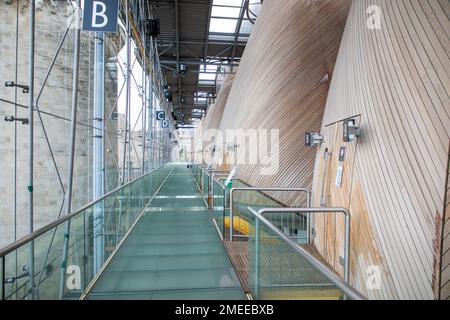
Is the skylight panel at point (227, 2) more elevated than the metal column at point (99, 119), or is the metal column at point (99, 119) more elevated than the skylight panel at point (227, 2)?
the skylight panel at point (227, 2)

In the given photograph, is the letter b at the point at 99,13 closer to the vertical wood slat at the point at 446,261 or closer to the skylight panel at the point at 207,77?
the vertical wood slat at the point at 446,261

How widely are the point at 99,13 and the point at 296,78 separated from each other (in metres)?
5.39

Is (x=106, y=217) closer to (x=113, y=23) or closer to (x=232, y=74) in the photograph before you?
(x=113, y=23)

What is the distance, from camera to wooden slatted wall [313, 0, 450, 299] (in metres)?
2.99

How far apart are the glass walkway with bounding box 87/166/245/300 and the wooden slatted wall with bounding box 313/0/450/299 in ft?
4.82

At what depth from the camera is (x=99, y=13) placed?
14.3 ft

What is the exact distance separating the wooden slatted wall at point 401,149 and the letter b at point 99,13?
320cm

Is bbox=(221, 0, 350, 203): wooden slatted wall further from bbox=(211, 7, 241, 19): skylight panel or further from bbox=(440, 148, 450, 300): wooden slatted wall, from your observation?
bbox=(211, 7, 241, 19): skylight panel

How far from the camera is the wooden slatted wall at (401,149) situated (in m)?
2.99

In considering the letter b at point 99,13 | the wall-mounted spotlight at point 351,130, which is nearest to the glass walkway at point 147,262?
the wall-mounted spotlight at point 351,130

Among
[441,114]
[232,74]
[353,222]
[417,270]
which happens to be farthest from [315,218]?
[232,74]

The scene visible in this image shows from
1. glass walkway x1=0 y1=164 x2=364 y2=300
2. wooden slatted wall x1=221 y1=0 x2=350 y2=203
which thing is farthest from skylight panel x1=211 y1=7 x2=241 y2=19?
glass walkway x1=0 y1=164 x2=364 y2=300

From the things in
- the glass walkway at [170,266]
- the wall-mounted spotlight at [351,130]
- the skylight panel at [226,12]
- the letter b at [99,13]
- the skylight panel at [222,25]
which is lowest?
the glass walkway at [170,266]
